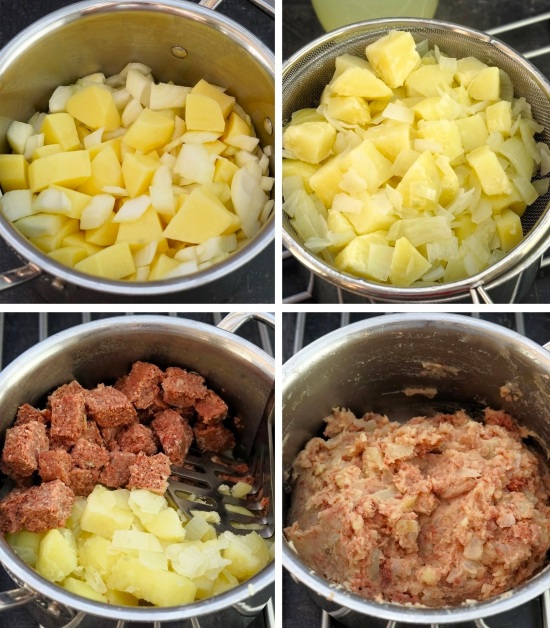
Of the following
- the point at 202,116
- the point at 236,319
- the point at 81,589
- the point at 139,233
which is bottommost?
the point at 81,589

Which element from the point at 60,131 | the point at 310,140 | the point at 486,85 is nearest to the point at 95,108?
the point at 60,131

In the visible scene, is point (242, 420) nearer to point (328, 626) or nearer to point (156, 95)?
point (328, 626)

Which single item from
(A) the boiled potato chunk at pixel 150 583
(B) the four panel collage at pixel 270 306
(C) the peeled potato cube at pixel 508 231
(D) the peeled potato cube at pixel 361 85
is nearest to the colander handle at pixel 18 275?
(B) the four panel collage at pixel 270 306

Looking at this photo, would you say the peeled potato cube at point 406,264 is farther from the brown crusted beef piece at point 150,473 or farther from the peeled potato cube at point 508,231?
the brown crusted beef piece at point 150,473

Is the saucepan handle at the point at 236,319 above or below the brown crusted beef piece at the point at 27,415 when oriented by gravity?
above

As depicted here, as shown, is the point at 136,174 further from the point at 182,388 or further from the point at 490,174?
the point at 490,174

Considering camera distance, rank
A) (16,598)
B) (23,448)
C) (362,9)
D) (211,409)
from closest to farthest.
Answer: (16,598) < (23,448) < (211,409) < (362,9)

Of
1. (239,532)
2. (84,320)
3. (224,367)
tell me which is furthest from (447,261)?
(84,320)
